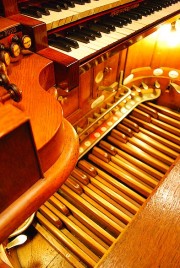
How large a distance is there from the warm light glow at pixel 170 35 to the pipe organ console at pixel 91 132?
0.04 feet

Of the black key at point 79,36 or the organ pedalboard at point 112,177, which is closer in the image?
the black key at point 79,36

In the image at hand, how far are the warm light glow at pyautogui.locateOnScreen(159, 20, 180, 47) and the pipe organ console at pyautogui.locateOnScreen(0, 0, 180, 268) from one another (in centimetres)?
1

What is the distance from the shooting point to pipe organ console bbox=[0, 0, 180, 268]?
34.3 inches

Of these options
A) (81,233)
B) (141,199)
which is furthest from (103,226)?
(141,199)

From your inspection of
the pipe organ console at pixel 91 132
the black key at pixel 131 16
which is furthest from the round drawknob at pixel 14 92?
the black key at pixel 131 16

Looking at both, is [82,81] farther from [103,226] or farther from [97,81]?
[103,226]

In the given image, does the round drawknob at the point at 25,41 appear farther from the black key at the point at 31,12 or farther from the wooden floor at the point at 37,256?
the wooden floor at the point at 37,256

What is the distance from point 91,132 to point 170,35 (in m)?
1.55

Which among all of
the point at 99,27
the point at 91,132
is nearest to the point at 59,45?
the point at 99,27

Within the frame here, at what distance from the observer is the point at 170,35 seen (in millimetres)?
2750

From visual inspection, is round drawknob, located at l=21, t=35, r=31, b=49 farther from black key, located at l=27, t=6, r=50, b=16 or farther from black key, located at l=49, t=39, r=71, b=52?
black key, located at l=27, t=6, r=50, b=16

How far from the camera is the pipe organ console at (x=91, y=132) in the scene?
0.87m

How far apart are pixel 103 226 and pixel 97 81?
4.73 ft

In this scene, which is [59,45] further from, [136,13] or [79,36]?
[136,13]
